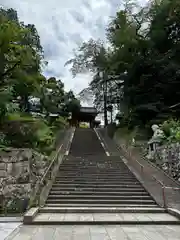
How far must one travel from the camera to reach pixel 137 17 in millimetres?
22609

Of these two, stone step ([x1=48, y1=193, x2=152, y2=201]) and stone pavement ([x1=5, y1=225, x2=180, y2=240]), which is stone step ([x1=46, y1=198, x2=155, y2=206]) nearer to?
stone step ([x1=48, y1=193, x2=152, y2=201])

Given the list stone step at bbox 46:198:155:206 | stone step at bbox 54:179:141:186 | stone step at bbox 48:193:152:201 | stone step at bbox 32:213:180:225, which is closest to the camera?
stone step at bbox 32:213:180:225

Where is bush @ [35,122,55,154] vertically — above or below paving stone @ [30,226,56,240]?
above

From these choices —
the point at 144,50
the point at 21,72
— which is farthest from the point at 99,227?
the point at 144,50

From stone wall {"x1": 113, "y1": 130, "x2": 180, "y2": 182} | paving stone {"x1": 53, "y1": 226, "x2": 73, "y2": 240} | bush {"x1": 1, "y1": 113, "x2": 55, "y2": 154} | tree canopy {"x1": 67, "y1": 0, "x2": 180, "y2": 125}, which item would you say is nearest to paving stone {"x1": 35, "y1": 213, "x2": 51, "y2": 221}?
paving stone {"x1": 53, "y1": 226, "x2": 73, "y2": 240}

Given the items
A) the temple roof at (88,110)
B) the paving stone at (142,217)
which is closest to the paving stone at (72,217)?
the paving stone at (142,217)

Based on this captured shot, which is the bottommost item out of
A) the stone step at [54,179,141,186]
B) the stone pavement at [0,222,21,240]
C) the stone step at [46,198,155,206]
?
the stone pavement at [0,222,21,240]

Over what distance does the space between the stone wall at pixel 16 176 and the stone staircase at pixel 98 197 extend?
109 centimetres

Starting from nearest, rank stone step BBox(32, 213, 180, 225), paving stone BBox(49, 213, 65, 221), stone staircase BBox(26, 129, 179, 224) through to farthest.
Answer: stone step BBox(32, 213, 180, 225), paving stone BBox(49, 213, 65, 221), stone staircase BBox(26, 129, 179, 224)

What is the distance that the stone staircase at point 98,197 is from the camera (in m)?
A: 7.75

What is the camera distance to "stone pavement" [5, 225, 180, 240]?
606cm

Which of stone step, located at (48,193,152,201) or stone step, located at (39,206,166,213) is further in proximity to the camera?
stone step, located at (48,193,152,201)

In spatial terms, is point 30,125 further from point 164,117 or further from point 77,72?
point 77,72

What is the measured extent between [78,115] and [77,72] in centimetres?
1057
